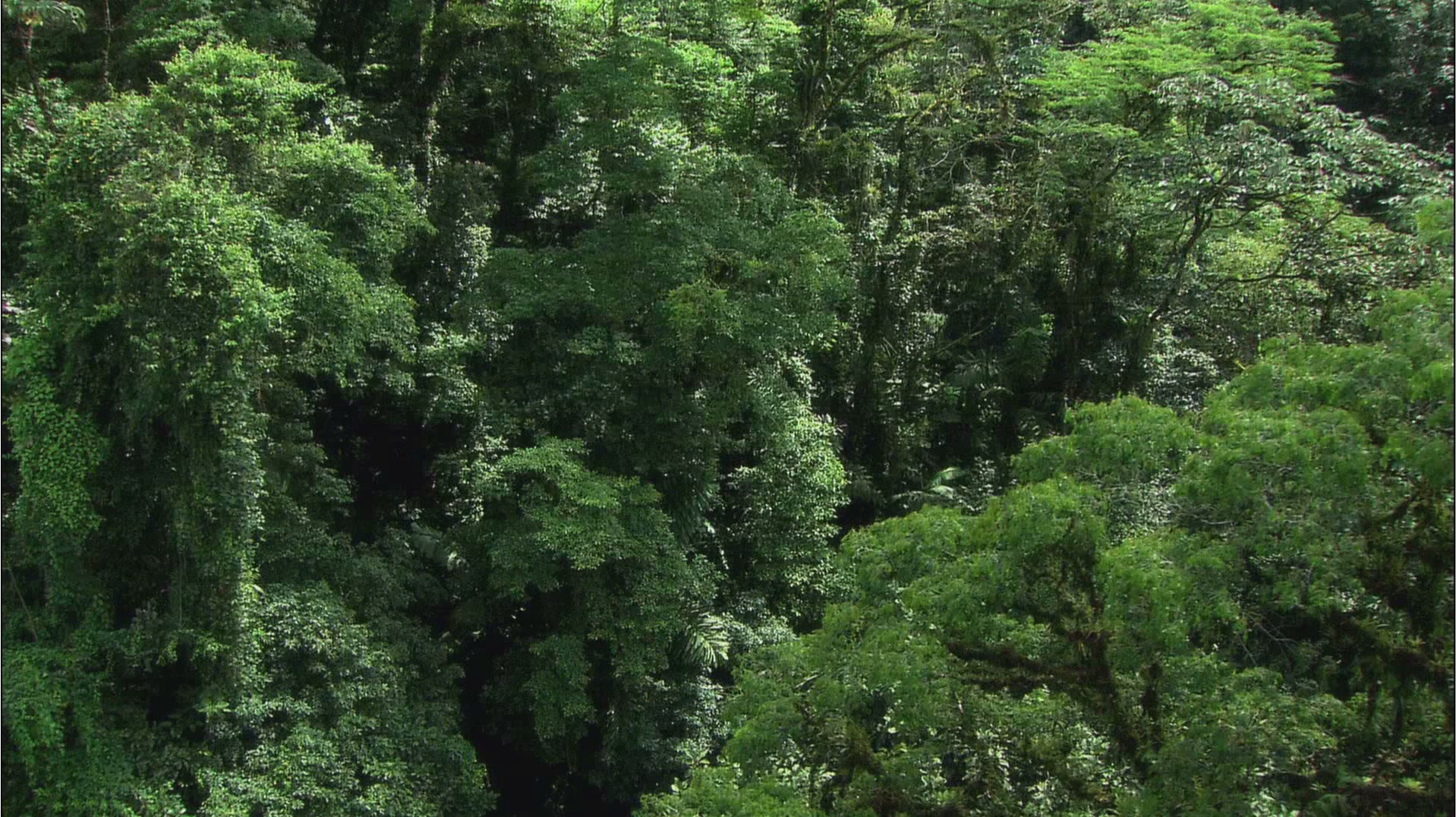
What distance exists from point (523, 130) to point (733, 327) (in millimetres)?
5251

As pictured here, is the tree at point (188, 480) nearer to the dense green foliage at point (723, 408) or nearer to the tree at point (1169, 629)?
the dense green foliage at point (723, 408)

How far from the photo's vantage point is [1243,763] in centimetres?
621

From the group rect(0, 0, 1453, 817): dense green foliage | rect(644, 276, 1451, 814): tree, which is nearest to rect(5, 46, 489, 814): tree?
rect(0, 0, 1453, 817): dense green foliage

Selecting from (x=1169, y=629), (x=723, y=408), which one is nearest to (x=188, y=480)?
(x=723, y=408)

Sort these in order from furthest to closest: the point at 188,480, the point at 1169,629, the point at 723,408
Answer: the point at 723,408
the point at 188,480
the point at 1169,629

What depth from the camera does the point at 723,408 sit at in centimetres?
1184

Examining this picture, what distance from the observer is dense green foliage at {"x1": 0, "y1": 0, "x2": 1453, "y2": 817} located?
6.64m

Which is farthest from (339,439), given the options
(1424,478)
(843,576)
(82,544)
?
(1424,478)

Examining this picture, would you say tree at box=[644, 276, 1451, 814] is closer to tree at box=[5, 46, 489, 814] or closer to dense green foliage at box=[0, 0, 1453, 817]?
dense green foliage at box=[0, 0, 1453, 817]

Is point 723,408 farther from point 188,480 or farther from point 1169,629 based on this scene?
point 1169,629

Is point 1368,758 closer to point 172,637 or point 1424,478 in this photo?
point 1424,478

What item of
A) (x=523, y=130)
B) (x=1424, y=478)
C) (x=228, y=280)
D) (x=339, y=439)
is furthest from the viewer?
(x=523, y=130)

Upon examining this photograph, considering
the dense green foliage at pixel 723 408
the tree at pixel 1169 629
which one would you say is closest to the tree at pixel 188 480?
the dense green foliage at pixel 723 408

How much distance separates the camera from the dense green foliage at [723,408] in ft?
21.8
